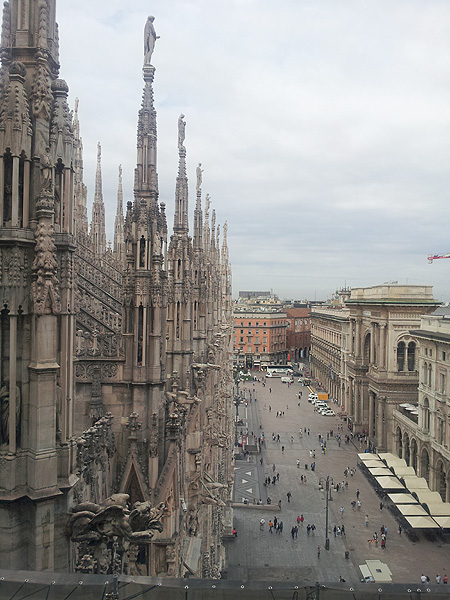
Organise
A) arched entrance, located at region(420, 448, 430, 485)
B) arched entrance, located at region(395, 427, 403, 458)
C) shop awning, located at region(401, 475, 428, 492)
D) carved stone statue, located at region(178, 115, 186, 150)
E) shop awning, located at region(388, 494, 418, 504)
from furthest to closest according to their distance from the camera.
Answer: arched entrance, located at region(395, 427, 403, 458) < arched entrance, located at region(420, 448, 430, 485) < shop awning, located at region(401, 475, 428, 492) < shop awning, located at region(388, 494, 418, 504) < carved stone statue, located at region(178, 115, 186, 150)

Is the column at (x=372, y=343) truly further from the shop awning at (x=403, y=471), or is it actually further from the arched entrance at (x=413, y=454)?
the shop awning at (x=403, y=471)

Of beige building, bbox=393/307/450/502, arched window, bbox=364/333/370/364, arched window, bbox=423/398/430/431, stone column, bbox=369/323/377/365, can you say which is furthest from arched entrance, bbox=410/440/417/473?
arched window, bbox=364/333/370/364

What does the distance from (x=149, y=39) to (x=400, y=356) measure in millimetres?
48296

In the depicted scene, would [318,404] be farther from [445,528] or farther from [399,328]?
[445,528]

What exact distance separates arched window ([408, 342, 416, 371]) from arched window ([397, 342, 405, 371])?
621 mm

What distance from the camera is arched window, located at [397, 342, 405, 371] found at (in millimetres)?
55062

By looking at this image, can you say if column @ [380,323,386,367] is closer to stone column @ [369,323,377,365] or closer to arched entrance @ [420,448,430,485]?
stone column @ [369,323,377,365]

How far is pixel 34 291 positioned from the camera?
5879 millimetres

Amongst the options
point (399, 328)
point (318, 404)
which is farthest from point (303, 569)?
point (318, 404)

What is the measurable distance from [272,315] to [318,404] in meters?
54.9

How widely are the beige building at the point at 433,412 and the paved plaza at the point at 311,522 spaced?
4.93 m

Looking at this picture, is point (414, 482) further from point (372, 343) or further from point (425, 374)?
point (372, 343)

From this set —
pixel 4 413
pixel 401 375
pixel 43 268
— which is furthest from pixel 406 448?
pixel 43 268

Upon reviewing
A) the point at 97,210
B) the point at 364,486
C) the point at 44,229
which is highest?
the point at 97,210
